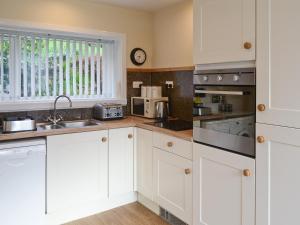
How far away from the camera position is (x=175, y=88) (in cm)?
325

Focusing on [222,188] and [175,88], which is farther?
[175,88]

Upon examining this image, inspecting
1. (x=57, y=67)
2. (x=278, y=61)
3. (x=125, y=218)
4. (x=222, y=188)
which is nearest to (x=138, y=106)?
(x=57, y=67)

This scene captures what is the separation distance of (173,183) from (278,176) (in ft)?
3.36

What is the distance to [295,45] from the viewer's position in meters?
1.48

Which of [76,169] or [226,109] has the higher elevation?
[226,109]

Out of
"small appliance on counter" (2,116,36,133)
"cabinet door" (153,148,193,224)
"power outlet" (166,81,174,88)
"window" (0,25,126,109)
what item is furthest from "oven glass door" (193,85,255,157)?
"window" (0,25,126,109)

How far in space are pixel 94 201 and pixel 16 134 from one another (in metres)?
1.01

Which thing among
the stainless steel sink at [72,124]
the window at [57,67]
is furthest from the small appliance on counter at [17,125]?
the window at [57,67]

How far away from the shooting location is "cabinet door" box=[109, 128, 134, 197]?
279 cm

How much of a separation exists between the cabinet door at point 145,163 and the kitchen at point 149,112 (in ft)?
0.06

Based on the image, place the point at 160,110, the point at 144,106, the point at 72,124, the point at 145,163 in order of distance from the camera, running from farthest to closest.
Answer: the point at 144,106 < the point at 160,110 < the point at 72,124 < the point at 145,163

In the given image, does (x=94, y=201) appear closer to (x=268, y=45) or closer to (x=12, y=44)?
(x=12, y=44)

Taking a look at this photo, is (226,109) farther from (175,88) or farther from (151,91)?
(151,91)

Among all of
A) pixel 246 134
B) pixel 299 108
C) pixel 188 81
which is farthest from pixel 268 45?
pixel 188 81
